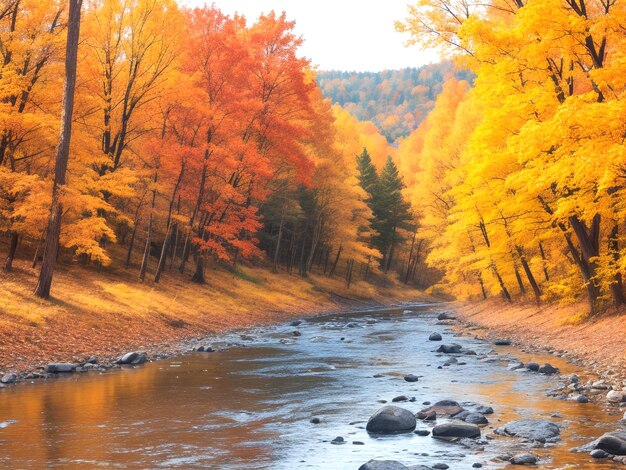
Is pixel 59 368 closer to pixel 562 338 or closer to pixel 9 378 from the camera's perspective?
pixel 9 378

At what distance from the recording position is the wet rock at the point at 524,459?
7904 millimetres

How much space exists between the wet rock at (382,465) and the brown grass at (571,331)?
27.2 ft

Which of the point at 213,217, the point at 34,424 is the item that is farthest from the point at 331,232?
the point at 34,424

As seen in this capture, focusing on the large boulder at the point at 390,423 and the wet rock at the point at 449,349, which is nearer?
the large boulder at the point at 390,423

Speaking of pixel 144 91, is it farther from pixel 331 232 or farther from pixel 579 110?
pixel 331 232

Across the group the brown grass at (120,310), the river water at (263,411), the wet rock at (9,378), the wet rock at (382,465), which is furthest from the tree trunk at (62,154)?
the wet rock at (382,465)

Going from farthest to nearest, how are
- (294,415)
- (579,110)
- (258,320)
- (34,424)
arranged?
(258,320) < (579,110) < (294,415) < (34,424)

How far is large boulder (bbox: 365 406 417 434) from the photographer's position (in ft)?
32.4

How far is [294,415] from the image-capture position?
11.0 m

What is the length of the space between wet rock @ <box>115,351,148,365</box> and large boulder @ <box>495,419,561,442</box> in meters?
10.3

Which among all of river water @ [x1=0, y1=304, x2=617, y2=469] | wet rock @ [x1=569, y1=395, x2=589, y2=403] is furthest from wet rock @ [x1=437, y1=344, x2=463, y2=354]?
wet rock @ [x1=569, y1=395, x2=589, y2=403]

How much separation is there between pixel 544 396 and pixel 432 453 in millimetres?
4770

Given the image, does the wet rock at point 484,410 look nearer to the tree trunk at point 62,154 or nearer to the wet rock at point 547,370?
the wet rock at point 547,370

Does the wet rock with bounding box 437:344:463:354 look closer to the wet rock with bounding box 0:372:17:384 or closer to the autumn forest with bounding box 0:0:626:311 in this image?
the autumn forest with bounding box 0:0:626:311
